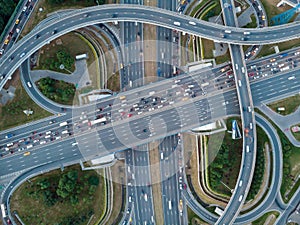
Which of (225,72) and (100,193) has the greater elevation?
(225,72)

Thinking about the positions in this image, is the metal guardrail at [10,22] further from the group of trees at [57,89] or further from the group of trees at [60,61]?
the group of trees at [57,89]

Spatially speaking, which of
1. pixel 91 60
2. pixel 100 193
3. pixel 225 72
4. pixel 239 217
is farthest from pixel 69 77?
pixel 239 217

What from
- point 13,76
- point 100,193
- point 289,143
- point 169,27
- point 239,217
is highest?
point 169,27

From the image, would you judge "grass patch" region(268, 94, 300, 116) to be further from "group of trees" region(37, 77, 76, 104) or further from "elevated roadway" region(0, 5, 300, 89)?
"group of trees" region(37, 77, 76, 104)

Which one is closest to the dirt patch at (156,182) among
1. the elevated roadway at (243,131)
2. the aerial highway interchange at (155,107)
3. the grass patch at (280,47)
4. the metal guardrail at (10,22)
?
the aerial highway interchange at (155,107)

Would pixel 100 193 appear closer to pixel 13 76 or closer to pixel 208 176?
pixel 208 176

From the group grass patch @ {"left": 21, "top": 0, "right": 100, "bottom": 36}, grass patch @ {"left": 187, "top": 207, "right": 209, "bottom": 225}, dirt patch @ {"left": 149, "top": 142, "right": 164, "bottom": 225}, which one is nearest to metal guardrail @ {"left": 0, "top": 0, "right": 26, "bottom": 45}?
grass patch @ {"left": 21, "top": 0, "right": 100, "bottom": 36}
